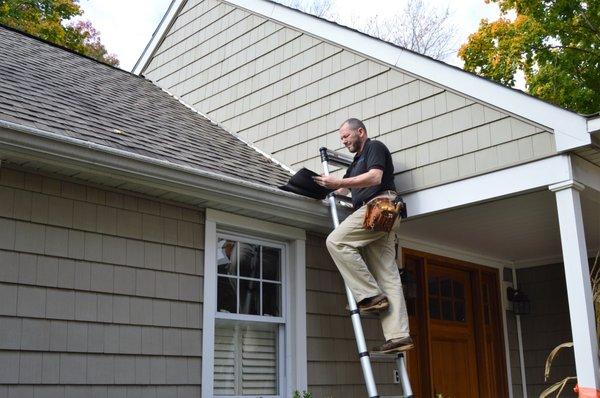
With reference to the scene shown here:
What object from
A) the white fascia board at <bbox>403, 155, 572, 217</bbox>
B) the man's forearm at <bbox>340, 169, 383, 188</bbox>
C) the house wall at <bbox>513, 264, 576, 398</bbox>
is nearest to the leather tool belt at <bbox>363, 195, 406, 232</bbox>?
the man's forearm at <bbox>340, 169, 383, 188</bbox>

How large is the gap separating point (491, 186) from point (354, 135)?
3.64 ft

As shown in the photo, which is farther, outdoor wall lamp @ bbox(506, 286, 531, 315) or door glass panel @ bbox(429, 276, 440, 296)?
outdoor wall lamp @ bbox(506, 286, 531, 315)

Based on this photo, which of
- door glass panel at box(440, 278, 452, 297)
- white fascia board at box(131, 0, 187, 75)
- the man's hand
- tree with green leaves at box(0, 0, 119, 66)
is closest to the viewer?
the man's hand

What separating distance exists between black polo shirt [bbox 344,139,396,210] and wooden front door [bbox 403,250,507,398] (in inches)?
54.8

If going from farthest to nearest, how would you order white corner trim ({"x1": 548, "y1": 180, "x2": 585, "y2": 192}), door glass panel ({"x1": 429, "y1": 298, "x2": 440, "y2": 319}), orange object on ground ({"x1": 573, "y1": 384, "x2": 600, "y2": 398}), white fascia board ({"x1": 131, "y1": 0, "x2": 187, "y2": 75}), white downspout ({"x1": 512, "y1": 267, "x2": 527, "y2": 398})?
white fascia board ({"x1": 131, "y1": 0, "x2": 187, "y2": 75}), white downspout ({"x1": 512, "y1": 267, "x2": 527, "y2": 398}), door glass panel ({"x1": 429, "y1": 298, "x2": 440, "y2": 319}), white corner trim ({"x1": 548, "y1": 180, "x2": 585, "y2": 192}), orange object on ground ({"x1": 573, "y1": 384, "x2": 600, "y2": 398})

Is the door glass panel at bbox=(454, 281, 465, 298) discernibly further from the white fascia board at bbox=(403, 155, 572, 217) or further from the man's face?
the man's face

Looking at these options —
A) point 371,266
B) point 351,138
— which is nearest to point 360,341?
point 371,266

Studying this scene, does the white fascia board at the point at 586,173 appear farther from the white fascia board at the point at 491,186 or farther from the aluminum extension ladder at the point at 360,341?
the aluminum extension ladder at the point at 360,341

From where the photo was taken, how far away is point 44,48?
797 cm

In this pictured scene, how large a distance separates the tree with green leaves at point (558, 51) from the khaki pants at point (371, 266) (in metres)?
8.27

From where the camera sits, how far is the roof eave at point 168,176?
4.14 metres

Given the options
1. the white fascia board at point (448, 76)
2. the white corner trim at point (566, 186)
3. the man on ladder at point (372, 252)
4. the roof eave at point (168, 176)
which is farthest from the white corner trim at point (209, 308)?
the white corner trim at point (566, 186)

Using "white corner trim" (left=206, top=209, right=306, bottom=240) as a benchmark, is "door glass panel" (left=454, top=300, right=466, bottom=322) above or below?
below

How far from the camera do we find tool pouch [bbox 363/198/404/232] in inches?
201
